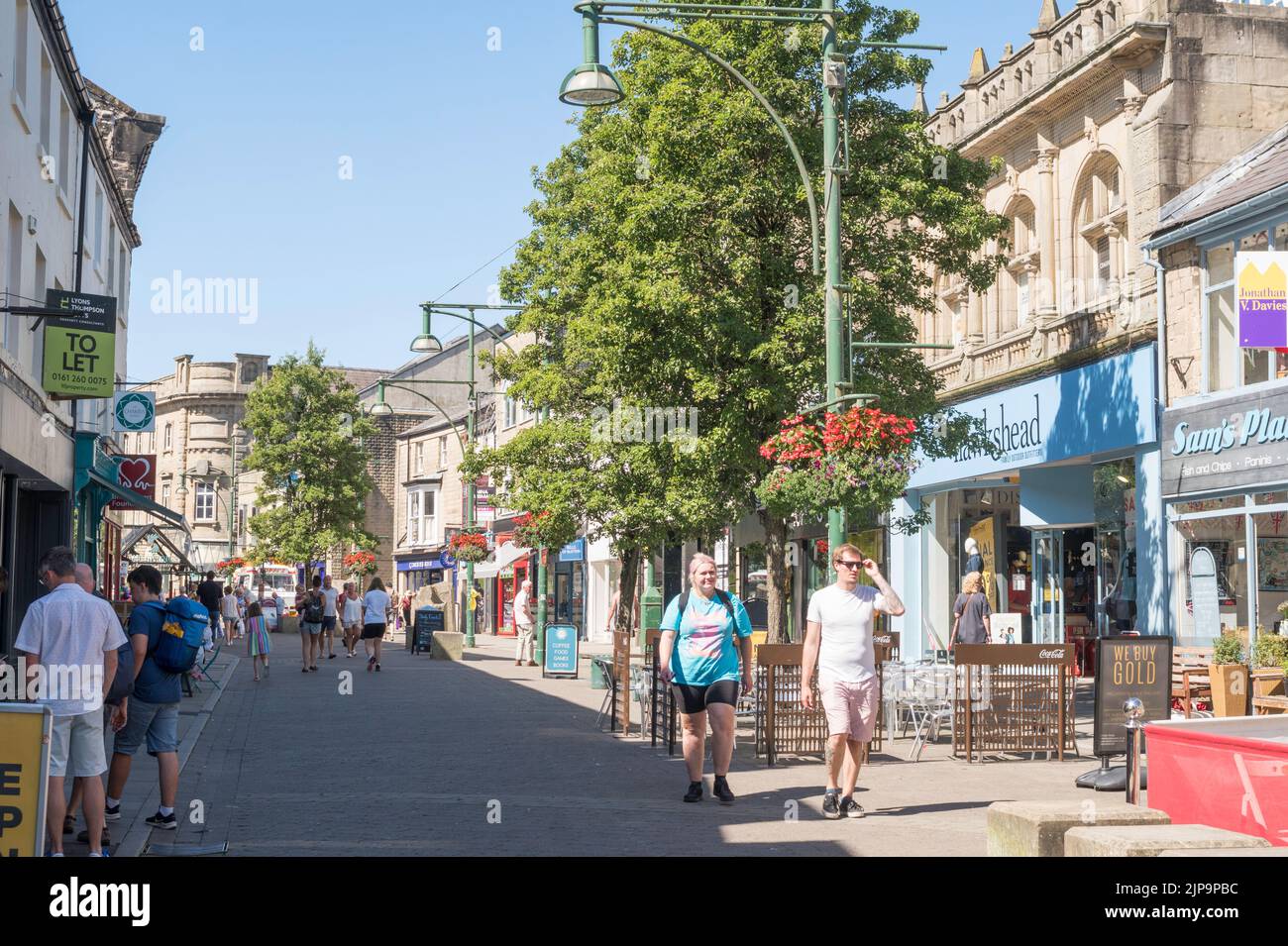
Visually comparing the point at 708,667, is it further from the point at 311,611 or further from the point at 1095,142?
the point at 311,611

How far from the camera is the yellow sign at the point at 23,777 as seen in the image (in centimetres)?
662

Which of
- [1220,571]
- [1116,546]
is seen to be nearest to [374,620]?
[1116,546]

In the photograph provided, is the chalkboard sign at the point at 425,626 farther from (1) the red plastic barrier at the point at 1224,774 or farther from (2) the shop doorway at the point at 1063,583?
(1) the red plastic barrier at the point at 1224,774

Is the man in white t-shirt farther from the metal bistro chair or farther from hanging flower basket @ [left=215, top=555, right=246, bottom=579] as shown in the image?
hanging flower basket @ [left=215, top=555, right=246, bottom=579]

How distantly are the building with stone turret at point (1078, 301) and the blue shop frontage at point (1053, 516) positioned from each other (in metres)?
0.04

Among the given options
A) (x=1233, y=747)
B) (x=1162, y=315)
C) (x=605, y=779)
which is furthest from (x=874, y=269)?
(x=1233, y=747)

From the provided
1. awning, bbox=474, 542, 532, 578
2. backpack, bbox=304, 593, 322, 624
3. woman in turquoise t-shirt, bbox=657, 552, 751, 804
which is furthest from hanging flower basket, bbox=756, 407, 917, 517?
awning, bbox=474, 542, 532, 578

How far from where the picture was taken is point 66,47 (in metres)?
21.4

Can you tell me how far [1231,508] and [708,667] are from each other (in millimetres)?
10682

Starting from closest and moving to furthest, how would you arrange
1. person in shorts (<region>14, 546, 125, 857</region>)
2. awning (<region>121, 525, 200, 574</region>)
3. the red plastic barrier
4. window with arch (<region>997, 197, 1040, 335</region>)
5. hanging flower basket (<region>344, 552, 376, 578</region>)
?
the red plastic barrier < person in shorts (<region>14, 546, 125, 857</region>) < window with arch (<region>997, 197, 1040, 335</region>) < awning (<region>121, 525, 200, 574</region>) < hanging flower basket (<region>344, 552, 376, 578</region>)

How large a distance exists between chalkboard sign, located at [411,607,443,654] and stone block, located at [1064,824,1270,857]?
34.2 metres

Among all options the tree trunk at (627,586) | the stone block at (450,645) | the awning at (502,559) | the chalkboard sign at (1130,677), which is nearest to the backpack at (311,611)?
the tree trunk at (627,586)

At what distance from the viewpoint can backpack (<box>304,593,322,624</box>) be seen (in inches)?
1129
